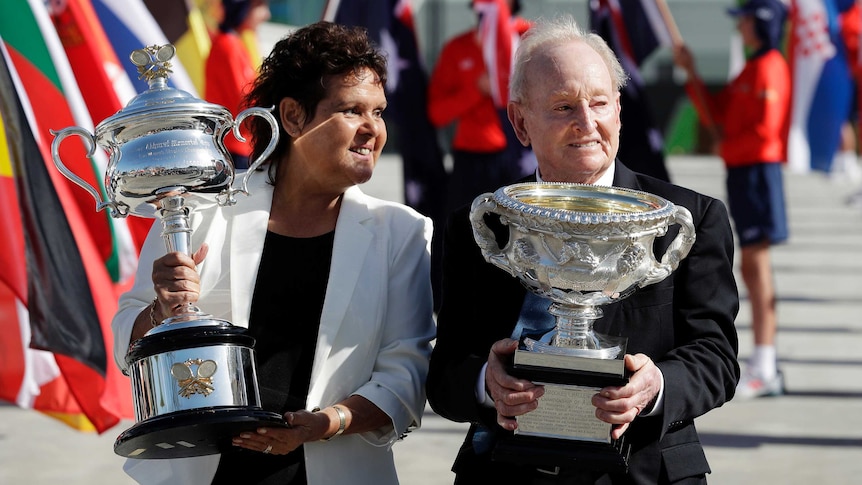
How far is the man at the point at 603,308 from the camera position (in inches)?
104

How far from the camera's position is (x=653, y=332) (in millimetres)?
2678

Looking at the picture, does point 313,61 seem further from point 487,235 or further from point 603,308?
point 603,308

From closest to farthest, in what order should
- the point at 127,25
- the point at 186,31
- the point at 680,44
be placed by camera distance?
the point at 127,25, the point at 186,31, the point at 680,44

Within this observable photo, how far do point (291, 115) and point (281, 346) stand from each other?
0.55m

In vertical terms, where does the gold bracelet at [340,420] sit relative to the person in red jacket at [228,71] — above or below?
below

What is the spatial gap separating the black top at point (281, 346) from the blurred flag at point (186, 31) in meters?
3.96

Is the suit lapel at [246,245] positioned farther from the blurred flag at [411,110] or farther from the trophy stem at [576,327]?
the blurred flag at [411,110]

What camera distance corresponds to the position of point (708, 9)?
26.2m

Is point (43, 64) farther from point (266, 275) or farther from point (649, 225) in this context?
point (649, 225)

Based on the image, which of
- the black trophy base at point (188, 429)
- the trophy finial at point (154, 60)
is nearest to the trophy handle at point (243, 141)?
the trophy finial at point (154, 60)

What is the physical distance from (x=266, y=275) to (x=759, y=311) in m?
4.84

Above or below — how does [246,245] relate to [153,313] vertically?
above

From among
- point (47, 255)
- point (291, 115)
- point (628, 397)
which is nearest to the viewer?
point (628, 397)

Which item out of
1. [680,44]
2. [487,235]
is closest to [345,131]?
[487,235]
